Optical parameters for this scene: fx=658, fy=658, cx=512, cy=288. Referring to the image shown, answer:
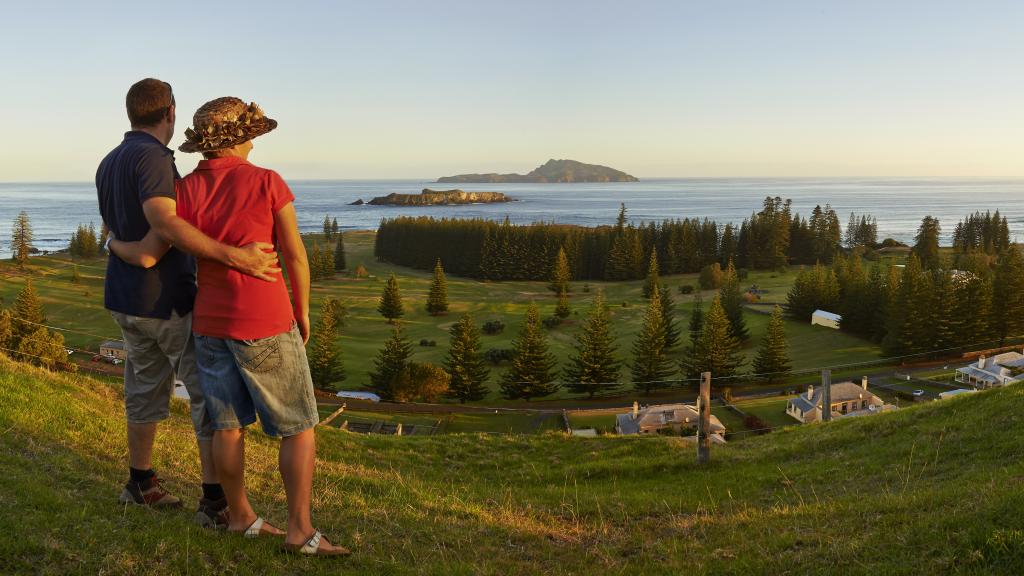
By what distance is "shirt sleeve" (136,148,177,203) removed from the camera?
140 inches

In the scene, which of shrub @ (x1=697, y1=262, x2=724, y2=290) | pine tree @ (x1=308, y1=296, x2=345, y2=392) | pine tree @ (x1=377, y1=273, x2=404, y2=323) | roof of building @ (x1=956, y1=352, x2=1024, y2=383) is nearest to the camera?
roof of building @ (x1=956, y1=352, x2=1024, y2=383)

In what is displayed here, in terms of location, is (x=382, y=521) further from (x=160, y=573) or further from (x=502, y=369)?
(x=502, y=369)

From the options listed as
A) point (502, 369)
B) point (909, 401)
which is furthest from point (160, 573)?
point (502, 369)

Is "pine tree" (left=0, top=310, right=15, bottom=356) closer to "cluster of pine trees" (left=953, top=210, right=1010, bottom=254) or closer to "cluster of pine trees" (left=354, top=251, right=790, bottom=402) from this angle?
"cluster of pine trees" (left=354, top=251, right=790, bottom=402)

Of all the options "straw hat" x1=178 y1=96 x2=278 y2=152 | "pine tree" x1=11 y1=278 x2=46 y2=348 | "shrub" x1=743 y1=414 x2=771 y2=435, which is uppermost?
"straw hat" x1=178 y1=96 x2=278 y2=152

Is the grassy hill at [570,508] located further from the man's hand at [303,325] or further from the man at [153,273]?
the man's hand at [303,325]

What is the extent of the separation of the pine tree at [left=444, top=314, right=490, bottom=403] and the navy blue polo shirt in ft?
119

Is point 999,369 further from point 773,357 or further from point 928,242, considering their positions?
point 928,242

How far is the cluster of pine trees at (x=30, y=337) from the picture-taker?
24.3 m

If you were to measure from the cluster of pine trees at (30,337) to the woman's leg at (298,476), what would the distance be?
19860mm

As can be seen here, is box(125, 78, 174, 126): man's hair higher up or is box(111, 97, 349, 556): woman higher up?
box(125, 78, 174, 126): man's hair

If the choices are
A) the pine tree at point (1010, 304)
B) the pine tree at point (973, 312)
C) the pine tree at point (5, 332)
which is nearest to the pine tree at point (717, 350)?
the pine tree at point (973, 312)

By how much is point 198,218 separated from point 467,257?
10157 centimetres

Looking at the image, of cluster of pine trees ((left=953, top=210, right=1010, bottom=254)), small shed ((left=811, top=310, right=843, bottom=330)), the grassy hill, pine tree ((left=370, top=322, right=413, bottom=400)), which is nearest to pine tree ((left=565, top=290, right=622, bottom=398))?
pine tree ((left=370, top=322, right=413, bottom=400))
